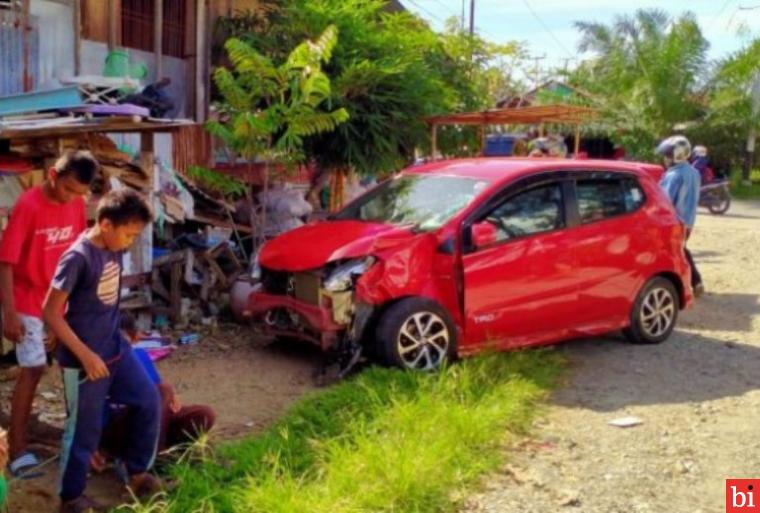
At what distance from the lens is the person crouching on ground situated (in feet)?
12.1

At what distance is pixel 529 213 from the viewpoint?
678 centimetres

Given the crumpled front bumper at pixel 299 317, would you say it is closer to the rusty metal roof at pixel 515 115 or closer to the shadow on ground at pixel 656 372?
the shadow on ground at pixel 656 372

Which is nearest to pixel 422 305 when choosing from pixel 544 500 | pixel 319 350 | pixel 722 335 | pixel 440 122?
pixel 319 350

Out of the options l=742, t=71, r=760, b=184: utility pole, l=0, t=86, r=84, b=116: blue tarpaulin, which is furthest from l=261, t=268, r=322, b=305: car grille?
l=742, t=71, r=760, b=184: utility pole

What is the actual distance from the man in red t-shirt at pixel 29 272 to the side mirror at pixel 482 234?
296cm

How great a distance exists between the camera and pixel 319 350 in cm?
723

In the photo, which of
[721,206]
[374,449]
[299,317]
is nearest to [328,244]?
[299,317]

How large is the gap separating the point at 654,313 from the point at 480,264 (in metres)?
2.07

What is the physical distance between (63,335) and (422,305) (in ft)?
10.1

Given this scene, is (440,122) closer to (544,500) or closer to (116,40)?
(116,40)

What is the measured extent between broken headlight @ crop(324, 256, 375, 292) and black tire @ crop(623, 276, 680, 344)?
263 cm

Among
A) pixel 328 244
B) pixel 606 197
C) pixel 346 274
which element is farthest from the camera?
pixel 606 197

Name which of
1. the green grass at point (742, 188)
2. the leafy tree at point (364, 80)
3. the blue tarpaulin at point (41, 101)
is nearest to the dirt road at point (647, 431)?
the leafy tree at point (364, 80)

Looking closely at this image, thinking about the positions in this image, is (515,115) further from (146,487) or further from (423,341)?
(146,487)
